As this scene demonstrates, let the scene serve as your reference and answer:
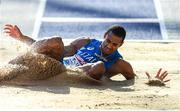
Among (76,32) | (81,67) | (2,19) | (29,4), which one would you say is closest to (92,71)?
(81,67)

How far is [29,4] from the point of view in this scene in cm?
1291

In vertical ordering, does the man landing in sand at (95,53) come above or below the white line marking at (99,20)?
below

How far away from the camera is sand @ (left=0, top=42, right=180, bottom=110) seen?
6.68m

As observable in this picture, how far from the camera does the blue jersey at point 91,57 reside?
26.9 ft

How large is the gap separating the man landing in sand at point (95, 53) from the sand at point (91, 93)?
5.3 inches

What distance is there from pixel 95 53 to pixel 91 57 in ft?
0.24

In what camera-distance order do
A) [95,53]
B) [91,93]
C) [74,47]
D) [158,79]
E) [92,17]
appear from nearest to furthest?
1. [91,93]
2. [158,79]
3. [95,53]
4. [74,47]
5. [92,17]

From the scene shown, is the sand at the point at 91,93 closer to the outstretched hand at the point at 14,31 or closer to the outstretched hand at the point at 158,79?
the outstretched hand at the point at 158,79

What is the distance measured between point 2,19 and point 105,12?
76.2 inches

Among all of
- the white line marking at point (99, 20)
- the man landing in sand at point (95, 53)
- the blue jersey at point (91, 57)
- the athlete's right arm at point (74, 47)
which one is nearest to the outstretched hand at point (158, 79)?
the man landing in sand at point (95, 53)

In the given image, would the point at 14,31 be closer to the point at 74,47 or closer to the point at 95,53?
the point at 74,47

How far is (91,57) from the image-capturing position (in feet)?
27.3

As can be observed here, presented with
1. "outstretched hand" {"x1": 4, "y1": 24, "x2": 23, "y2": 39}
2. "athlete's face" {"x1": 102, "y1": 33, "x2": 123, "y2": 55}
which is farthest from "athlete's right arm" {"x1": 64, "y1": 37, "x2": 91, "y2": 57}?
"outstretched hand" {"x1": 4, "y1": 24, "x2": 23, "y2": 39}

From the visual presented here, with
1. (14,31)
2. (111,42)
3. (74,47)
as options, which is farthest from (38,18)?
(111,42)
